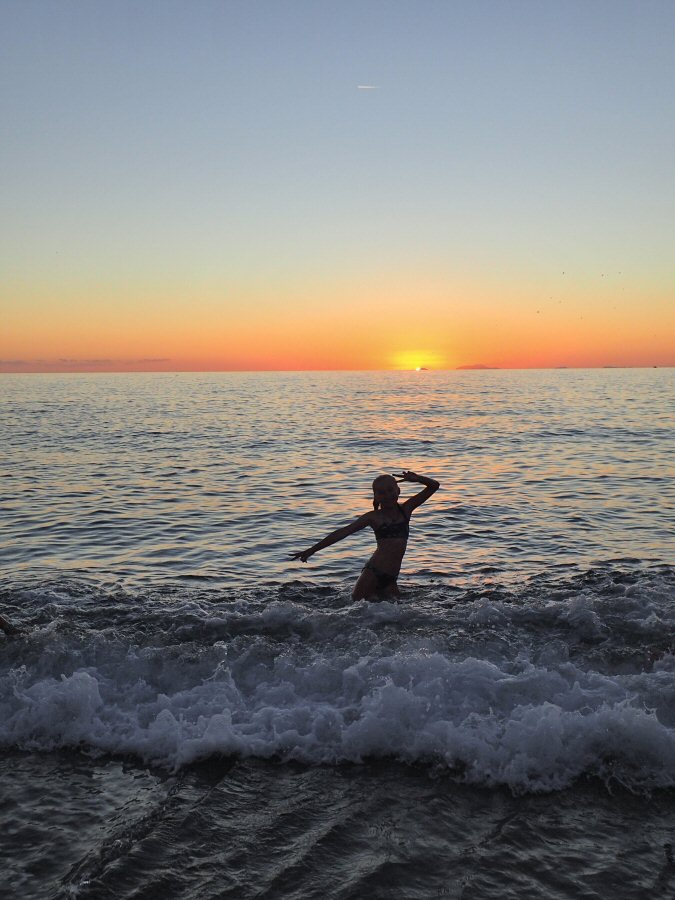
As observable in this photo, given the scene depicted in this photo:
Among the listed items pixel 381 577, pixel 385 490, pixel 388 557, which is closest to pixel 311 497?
pixel 381 577

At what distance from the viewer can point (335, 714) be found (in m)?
6.96

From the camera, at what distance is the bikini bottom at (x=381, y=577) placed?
35.2ft

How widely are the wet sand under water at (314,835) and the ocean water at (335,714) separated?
0.02 metres

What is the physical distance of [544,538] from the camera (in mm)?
15492

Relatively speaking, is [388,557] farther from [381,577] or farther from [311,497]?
[311,497]

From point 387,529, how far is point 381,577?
3.05 ft

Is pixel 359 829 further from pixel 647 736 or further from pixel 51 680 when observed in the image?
pixel 51 680

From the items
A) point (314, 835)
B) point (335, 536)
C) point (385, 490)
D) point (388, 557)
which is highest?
point (385, 490)

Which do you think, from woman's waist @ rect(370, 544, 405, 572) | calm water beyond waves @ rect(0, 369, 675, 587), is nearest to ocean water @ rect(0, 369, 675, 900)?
calm water beyond waves @ rect(0, 369, 675, 587)

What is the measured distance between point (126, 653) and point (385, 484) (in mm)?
4079

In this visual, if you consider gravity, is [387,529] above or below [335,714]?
above

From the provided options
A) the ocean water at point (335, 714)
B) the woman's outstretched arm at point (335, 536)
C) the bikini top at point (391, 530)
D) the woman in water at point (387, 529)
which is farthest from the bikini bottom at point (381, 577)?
the woman's outstretched arm at point (335, 536)

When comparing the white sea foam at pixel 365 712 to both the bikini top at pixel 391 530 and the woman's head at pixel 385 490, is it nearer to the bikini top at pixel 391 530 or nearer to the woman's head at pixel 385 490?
the bikini top at pixel 391 530

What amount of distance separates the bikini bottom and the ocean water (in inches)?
19.0
